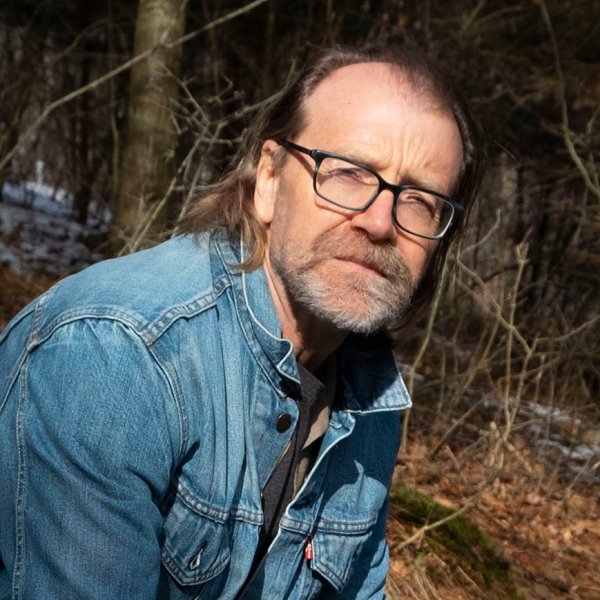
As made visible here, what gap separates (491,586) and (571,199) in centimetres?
Result: 615

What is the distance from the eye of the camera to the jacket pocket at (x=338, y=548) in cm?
224

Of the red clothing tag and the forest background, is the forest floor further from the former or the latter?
the red clothing tag

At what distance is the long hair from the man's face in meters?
0.05

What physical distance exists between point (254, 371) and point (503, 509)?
3.56 meters

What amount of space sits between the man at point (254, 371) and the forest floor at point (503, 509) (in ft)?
4.03

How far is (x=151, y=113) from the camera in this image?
6324mm

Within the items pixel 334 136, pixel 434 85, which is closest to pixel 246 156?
pixel 334 136

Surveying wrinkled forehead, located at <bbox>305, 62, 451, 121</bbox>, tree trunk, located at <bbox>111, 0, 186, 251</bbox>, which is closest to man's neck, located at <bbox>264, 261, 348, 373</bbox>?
wrinkled forehead, located at <bbox>305, 62, 451, 121</bbox>

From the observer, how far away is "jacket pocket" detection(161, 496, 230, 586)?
1.77 meters

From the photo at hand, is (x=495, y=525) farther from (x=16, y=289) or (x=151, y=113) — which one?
(x=16, y=289)

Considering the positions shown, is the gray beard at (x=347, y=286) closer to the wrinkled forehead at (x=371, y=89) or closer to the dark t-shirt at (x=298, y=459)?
the dark t-shirt at (x=298, y=459)

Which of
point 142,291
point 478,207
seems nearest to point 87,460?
point 142,291

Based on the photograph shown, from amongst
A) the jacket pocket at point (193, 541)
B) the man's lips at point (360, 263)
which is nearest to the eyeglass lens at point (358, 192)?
the man's lips at point (360, 263)

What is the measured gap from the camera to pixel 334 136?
2078 mm
